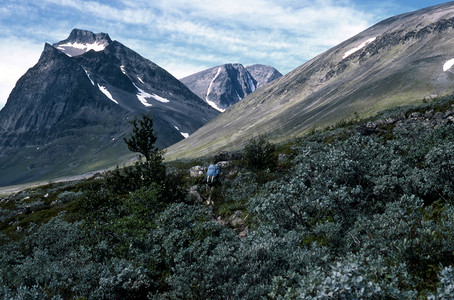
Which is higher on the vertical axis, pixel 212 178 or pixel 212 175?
pixel 212 175

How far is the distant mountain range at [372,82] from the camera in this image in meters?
98.9

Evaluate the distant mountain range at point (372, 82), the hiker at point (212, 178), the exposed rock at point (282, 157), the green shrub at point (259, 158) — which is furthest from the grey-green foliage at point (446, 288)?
the distant mountain range at point (372, 82)

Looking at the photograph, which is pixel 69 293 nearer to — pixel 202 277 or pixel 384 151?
pixel 202 277

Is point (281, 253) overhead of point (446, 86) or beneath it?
overhead

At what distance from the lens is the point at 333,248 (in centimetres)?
845

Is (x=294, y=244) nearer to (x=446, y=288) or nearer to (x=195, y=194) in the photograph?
(x=446, y=288)

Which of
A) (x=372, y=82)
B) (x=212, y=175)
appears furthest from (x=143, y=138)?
(x=372, y=82)

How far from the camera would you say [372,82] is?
12225 centimetres

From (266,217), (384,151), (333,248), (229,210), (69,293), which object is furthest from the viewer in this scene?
(229,210)

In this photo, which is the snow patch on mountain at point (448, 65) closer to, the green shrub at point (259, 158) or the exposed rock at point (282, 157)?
the exposed rock at point (282, 157)

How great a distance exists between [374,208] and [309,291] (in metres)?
6.11

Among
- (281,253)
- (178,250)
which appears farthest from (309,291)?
(178,250)

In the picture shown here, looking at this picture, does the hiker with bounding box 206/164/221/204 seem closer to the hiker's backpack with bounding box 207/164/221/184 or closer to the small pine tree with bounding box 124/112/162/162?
the hiker's backpack with bounding box 207/164/221/184

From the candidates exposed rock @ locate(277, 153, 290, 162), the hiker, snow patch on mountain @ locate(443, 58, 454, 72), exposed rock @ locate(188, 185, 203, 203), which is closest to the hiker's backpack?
the hiker
